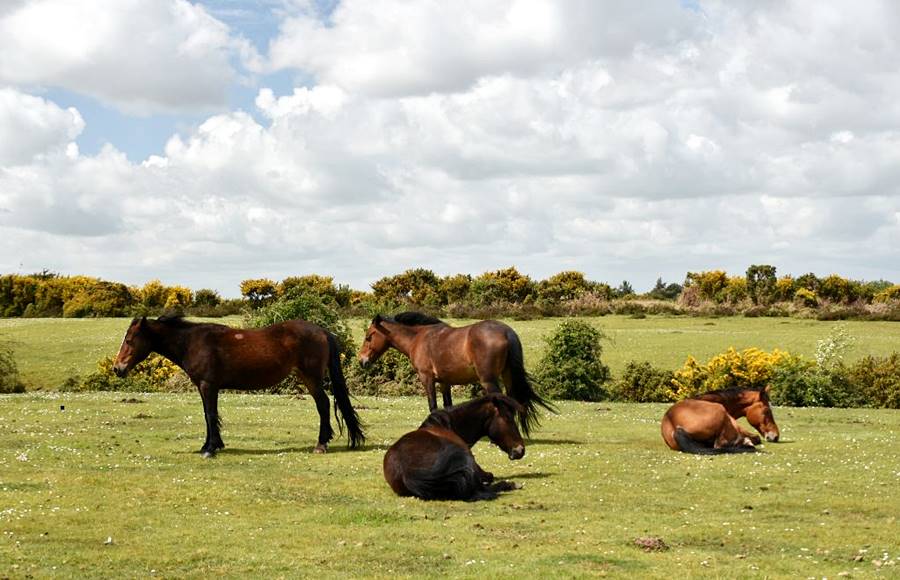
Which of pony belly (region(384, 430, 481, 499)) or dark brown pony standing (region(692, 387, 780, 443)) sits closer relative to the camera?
pony belly (region(384, 430, 481, 499))

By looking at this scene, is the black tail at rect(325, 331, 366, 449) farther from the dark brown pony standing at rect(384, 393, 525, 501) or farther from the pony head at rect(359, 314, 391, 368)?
the dark brown pony standing at rect(384, 393, 525, 501)

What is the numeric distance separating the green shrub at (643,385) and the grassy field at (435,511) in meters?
12.4

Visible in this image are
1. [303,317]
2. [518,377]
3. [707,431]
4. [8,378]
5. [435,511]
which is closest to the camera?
[435,511]

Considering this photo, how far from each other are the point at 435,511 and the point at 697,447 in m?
6.06

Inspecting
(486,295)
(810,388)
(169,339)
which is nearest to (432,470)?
→ (169,339)

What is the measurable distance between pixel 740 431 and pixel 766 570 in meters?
7.79

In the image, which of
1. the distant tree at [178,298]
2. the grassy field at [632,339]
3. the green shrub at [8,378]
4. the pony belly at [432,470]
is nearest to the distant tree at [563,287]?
the grassy field at [632,339]

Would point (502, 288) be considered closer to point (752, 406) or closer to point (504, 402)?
point (752, 406)

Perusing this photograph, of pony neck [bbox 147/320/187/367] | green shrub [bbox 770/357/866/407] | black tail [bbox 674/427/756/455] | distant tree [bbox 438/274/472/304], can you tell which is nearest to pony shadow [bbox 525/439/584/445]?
black tail [bbox 674/427/756/455]

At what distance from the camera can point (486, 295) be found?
207 ft

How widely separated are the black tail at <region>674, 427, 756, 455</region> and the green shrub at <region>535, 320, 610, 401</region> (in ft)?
50.1

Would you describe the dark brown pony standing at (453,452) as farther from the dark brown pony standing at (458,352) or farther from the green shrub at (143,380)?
the green shrub at (143,380)

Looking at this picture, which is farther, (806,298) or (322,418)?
(806,298)

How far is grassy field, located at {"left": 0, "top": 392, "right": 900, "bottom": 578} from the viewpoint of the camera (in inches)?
356
